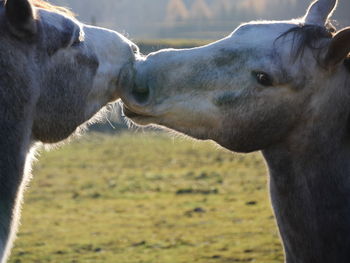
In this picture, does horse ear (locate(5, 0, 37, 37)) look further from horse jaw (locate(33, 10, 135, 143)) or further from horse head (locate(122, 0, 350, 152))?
horse head (locate(122, 0, 350, 152))

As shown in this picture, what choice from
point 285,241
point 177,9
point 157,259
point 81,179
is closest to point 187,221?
point 157,259

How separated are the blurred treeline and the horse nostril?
74.3m

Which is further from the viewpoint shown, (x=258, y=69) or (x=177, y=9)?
(x=177, y=9)

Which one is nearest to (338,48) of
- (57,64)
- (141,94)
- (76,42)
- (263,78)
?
(263,78)

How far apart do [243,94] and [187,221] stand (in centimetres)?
1270

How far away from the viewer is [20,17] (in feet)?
17.6

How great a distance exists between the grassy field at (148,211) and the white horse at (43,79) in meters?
3.98

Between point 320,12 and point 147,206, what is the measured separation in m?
15.0

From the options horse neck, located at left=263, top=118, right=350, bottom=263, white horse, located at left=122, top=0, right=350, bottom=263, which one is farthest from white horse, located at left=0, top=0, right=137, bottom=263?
horse neck, located at left=263, top=118, right=350, bottom=263

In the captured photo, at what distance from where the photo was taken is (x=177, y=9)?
13400 centimetres

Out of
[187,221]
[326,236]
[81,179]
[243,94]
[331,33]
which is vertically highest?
[81,179]

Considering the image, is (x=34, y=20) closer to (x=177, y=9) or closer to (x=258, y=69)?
(x=258, y=69)

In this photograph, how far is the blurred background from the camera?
14953mm

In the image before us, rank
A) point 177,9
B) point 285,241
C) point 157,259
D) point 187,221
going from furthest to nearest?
point 177,9 → point 187,221 → point 157,259 → point 285,241
